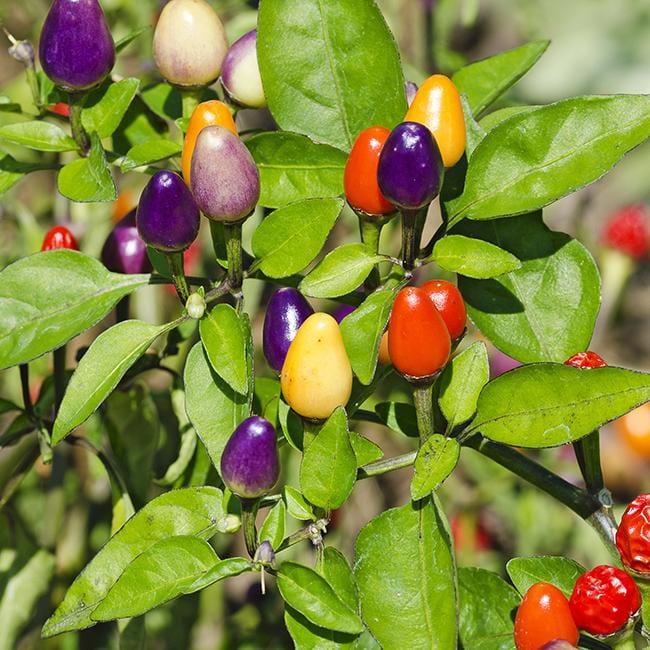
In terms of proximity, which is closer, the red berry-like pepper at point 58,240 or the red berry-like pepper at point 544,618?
the red berry-like pepper at point 544,618

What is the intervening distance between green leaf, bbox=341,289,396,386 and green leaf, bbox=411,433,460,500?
0.22ft

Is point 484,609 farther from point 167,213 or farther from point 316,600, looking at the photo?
point 167,213

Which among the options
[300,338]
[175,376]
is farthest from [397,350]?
[175,376]

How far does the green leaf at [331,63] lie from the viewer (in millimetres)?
890

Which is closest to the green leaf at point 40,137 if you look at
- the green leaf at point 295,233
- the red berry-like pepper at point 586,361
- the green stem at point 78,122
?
the green stem at point 78,122

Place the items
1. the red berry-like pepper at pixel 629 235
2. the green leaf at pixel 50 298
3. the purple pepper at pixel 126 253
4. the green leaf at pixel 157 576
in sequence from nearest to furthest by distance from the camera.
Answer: the green leaf at pixel 157 576 < the green leaf at pixel 50 298 < the purple pepper at pixel 126 253 < the red berry-like pepper at pixel 629 235

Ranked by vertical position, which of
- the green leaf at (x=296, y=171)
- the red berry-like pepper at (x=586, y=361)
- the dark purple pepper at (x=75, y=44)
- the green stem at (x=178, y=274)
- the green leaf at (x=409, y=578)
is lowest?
the green leaf at (x=409, y=578)

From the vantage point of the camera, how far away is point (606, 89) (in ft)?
12.1

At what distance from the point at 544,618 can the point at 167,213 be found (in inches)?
15.3

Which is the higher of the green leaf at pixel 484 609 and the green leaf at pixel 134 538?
the green leaf at pixel 134 538

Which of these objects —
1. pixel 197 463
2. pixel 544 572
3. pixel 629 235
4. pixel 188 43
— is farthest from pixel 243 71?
pixel 629 235

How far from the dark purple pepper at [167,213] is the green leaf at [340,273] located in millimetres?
97

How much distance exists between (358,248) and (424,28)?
1.25 metres

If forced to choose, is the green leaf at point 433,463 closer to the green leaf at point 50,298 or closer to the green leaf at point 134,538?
the green leaf at point 134,538
